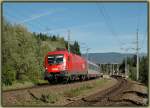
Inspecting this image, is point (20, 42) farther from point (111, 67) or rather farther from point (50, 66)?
point (111, 67)

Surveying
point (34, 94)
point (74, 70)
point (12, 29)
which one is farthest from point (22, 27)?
point (34, 94)

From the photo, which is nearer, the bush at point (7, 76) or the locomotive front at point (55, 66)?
the bush at point (7, 76)

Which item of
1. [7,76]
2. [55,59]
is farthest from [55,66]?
[7,76]

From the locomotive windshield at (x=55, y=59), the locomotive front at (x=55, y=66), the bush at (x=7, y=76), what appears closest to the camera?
the bush at (x=7, y=76)

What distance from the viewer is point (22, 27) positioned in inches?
1932

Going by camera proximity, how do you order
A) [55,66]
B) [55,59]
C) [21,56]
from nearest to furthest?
[55,66] → [55,59] → [21,56]

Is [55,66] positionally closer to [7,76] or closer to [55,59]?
[55,59]

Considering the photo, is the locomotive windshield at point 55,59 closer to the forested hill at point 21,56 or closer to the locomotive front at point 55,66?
the locomotive front at point 55,66

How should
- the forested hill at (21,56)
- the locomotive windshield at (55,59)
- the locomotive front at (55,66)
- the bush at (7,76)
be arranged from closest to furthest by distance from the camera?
1. the bush at (7,76)
2. the locomotive front at (55,66)
3. the locomotive windshield at (55,59)
4. the forested hill at (21,56)

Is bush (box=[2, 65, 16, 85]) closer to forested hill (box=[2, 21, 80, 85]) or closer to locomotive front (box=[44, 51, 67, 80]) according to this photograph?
forested hill (box=[2, 21, 80, 85])

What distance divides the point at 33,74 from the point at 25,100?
22830 millimetres

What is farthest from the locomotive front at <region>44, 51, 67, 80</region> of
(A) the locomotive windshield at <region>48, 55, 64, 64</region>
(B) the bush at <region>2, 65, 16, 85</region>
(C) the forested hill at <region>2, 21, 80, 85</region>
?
(C) the forested hill at <region>2, 21, 80, 85</region>

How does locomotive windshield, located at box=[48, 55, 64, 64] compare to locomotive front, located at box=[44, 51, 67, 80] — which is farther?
locomotive windshield, located at box=[48, 55, 64, 64]

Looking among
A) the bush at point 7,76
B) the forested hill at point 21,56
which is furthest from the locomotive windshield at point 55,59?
the forested hill at point 21,56
